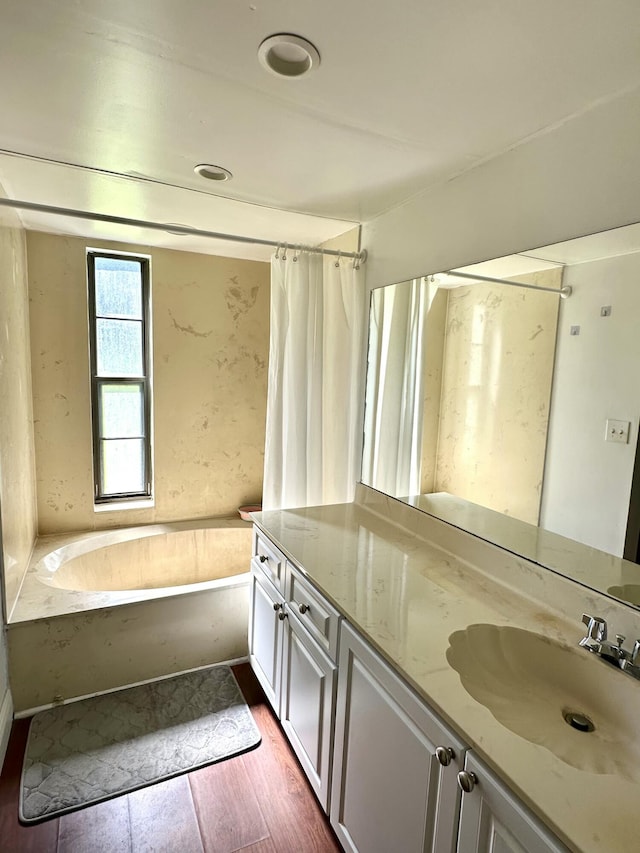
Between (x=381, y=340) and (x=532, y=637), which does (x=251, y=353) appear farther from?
(x=532, y=637)

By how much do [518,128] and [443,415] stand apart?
102 cm

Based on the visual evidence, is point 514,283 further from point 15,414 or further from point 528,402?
point 15,414

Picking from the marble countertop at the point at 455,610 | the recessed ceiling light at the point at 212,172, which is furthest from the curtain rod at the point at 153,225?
the marble countertop at the point at 455,610

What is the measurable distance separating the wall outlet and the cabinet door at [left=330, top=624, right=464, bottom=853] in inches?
34.4

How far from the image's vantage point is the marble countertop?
755 mm

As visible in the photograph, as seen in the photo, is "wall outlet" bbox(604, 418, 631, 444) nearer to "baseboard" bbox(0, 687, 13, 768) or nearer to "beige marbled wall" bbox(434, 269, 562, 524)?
"beige marbled wall" bbox(434, 269, 562, 524)

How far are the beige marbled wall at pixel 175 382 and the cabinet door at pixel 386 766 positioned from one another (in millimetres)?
2079

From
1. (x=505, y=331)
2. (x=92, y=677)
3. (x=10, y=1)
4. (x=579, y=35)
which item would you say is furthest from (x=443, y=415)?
(x=92, y=677)

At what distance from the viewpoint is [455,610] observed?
1327 millimetres

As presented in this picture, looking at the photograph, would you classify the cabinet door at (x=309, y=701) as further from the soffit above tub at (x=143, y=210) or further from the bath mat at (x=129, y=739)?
the soffit above tub at (x=143, y=210)

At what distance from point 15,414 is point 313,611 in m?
1.74

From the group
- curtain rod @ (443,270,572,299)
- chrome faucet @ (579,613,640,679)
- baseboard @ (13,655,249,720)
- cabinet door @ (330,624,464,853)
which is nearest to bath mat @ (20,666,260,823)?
baseboard @ (13,655,249,720)

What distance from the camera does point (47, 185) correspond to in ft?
6.50

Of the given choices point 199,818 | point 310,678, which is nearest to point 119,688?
point 199,818
